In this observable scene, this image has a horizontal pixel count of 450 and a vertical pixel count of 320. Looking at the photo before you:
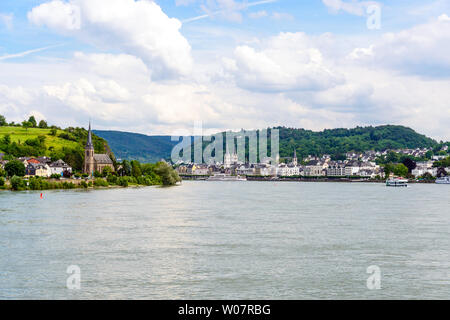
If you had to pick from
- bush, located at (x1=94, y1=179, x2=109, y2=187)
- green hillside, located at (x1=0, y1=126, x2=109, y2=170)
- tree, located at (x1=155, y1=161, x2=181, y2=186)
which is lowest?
bush, located at (x1=94, y1=179, x2=109, y2=187)

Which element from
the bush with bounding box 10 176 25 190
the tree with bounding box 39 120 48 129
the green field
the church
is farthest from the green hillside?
the bush with bounding box 10 176 25 190

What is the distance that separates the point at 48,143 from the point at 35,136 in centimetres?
657

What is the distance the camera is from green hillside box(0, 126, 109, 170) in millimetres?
119312

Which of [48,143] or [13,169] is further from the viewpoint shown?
[48,143]

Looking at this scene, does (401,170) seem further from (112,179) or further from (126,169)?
(112,179)

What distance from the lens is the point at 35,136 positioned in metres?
135

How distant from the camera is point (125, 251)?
74.0 feet

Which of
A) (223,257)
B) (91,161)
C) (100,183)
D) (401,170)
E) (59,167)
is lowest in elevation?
(223,257)

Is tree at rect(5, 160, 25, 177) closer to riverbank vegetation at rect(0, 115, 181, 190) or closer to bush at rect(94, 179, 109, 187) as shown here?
riverbank vegetation at rect(0, 115, 181, 190)

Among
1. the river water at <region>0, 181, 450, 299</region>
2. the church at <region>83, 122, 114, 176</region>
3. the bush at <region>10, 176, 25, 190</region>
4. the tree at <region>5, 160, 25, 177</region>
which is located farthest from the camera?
the church at <region>83, 122, 114, 176</region>

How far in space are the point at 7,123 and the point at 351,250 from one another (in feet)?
497

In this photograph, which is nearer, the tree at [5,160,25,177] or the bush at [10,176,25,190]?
the bush at [10,176,25,190]

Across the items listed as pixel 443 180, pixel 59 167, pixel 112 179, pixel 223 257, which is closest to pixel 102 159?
pixel 59 167
